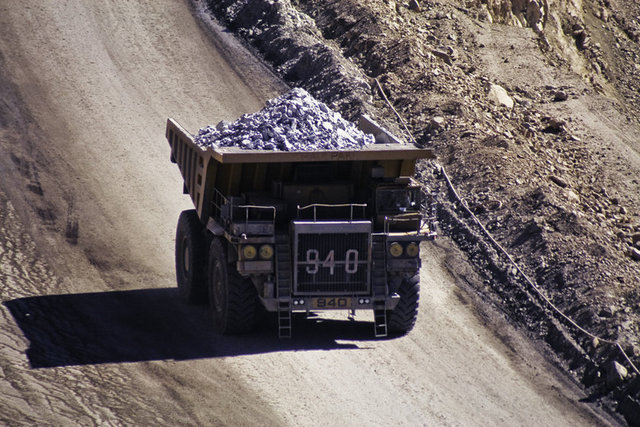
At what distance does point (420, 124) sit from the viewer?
23469mm

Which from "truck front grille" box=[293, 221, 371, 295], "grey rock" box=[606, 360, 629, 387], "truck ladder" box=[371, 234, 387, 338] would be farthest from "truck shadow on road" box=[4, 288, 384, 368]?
"grey rock" box=[606, 360, 629, 387]

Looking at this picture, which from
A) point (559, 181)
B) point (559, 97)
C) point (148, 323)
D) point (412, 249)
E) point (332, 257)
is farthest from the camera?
point (559, 97)

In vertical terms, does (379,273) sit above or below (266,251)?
below

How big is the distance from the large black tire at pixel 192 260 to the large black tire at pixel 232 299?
1.05m

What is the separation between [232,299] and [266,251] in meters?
0.95

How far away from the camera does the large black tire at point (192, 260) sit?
16.4 meters

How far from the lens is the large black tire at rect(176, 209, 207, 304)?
647 inches

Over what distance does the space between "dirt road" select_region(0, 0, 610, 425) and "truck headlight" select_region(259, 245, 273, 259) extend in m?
1.39

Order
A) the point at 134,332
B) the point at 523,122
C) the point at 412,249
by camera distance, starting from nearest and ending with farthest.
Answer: the point at 412,249 < the point at 134,332 < the point at 523,122

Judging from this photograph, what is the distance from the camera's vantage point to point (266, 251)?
569 inches

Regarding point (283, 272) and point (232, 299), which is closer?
point (283, 272)

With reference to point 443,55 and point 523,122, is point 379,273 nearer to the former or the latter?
point 523,122

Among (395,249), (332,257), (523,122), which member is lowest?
(332,257)

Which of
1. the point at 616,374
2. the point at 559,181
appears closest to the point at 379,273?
the point at 616,374
